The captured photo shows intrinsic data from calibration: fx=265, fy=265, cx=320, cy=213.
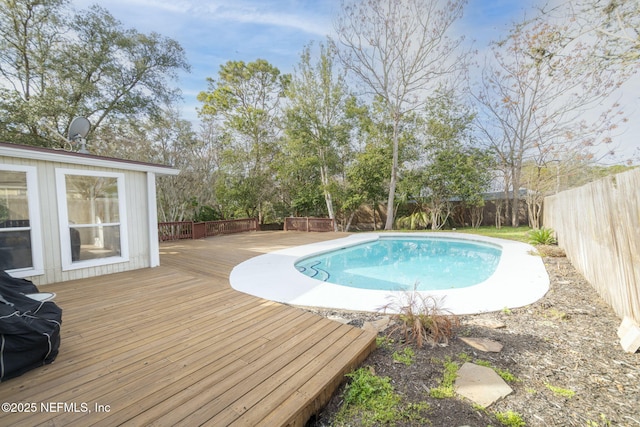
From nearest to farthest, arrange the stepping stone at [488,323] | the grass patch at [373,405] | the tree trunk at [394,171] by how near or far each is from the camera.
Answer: the grass patch at [373,405] < the stepping stone at [488,323] < the tree trunk at [394,171]

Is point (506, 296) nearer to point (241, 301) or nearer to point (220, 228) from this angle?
point (241, 301)

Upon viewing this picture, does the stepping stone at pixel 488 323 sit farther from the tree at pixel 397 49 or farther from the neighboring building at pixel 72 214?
the tree at pixel 397 49

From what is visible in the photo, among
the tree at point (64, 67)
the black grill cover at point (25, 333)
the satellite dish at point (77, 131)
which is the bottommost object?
the black grill cover at point (25, 333)

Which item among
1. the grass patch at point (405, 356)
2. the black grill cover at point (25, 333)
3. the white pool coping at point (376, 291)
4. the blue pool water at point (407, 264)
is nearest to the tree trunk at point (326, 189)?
the blue pool water at point (407, 264)

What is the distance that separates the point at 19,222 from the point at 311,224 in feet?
33.3

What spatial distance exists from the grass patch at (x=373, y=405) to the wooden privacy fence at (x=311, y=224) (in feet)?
35.8

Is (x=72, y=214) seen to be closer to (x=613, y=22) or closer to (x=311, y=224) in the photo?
(x=311, y=224)

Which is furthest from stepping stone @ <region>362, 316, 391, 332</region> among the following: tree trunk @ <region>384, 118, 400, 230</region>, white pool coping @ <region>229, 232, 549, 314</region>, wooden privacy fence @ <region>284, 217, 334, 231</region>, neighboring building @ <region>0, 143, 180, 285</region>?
tree trunk @ <region>384, 118, 400, 230</region>

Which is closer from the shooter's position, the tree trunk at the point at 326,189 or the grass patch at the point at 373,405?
the grass patch at the point at 373,405

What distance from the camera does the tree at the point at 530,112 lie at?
37.6ft

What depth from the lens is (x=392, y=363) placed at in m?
2.41

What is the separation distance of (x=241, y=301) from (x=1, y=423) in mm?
2370

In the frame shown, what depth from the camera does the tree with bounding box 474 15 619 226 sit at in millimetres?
11469

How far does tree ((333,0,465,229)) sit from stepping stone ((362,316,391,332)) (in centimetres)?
1095
